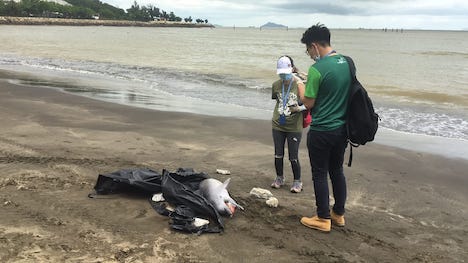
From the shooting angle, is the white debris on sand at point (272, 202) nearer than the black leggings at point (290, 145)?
Yes

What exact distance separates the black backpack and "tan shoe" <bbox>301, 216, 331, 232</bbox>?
2.97 feet

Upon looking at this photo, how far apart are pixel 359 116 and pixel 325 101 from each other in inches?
13.0

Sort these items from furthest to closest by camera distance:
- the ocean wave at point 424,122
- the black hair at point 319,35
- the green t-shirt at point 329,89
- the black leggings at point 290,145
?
the ocean wave at point 424,122 < the black leggings at point 290,145 < the black hair at point 319,35 < the green t-shirt at point 329,89

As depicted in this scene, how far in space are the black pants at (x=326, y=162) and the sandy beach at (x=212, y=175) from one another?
301 millimetres

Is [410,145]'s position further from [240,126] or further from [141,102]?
[141,102]

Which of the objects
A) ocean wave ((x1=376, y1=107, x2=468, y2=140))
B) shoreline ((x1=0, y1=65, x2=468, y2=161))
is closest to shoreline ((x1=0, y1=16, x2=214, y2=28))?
shoreline ((x1=0, y1=65, x2=468, y2=161))

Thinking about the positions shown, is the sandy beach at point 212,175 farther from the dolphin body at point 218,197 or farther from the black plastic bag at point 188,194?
the black plastic bag at point 188,194

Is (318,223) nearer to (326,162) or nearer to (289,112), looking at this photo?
(326,162)

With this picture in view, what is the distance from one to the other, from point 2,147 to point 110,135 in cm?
196

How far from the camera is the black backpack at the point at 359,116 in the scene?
394cm

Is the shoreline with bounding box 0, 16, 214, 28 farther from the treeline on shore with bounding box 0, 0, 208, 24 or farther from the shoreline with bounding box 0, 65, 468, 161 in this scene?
the shoreline with bounding box 0, 65, 468, 161

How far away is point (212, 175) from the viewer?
19.9 ft

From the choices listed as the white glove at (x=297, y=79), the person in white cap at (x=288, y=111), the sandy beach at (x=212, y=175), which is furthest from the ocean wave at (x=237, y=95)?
the white glove at (x=297, y=79)

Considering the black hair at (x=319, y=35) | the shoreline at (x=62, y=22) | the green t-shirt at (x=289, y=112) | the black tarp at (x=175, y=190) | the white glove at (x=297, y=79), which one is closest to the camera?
the black hair at (x=319, y=35)
